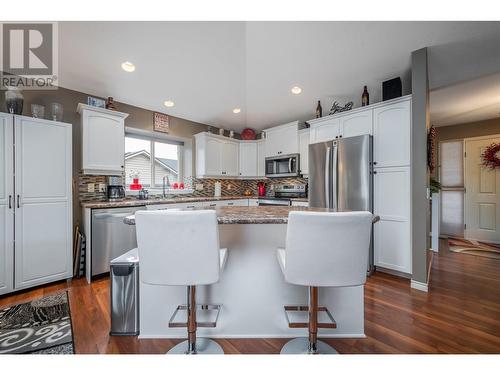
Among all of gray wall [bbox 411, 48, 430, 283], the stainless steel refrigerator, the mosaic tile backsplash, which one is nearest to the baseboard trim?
gray wall [bbox 411, 48, 430, 283]

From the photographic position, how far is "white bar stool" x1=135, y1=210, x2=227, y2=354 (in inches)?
47.4

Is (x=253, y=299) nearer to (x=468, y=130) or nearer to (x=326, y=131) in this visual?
(x=326, y=131)

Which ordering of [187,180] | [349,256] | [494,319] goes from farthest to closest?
[187,180] → [494,319] → [349,256]

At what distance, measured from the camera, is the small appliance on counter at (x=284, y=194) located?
13.7ft

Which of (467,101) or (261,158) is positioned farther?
(261,158)

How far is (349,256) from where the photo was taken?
47.6 inches

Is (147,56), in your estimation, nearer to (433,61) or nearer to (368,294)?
(433,61)

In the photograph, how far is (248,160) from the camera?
16.6ft

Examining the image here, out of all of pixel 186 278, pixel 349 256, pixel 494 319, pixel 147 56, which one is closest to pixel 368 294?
pixel 494 319

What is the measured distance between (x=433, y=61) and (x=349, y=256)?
2.62 m

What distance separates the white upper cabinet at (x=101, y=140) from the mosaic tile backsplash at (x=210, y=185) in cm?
21

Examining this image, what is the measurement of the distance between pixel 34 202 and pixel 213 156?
8.92 feet

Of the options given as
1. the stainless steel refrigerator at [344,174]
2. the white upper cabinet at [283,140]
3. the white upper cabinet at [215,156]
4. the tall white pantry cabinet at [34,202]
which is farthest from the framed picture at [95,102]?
the stainless steel refrigerator at [344,174]

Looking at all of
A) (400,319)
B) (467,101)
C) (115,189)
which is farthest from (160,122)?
(467,101)
